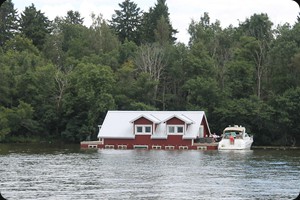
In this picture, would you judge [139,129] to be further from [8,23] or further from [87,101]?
[8,23]

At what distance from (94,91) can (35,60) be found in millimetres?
9621

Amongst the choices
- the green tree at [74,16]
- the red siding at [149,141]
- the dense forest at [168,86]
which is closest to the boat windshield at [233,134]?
the red siding at [149,141]

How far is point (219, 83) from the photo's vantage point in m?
61.2

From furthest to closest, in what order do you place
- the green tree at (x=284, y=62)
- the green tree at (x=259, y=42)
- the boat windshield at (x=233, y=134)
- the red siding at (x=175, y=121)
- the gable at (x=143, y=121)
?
the green tree at (x=259, y=42) → the green tree at (x=284, y=62) → the gable at (x=143, y=121) → the red siding at (x=175, y=121) → the boat windshield at (x=233, y=134)

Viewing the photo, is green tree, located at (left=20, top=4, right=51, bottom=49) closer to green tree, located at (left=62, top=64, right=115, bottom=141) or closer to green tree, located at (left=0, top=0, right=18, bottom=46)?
green tree, located at (left=0, top=0, right=18, bottom=46)

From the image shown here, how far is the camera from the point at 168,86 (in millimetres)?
63969

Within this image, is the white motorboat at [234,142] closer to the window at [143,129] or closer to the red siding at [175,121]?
the red siding at [175,121]

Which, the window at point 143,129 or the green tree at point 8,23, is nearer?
the window at point 143,129

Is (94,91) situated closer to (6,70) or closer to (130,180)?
(6,70)

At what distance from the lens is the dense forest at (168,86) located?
5566cm

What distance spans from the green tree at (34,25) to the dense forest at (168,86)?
807cm

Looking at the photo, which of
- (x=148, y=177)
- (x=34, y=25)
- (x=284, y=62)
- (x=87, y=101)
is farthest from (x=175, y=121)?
(x=34, y=25)

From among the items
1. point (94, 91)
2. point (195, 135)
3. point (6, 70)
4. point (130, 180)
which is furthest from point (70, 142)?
point (130, 180)

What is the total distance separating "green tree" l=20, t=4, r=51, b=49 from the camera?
77.8 metres
